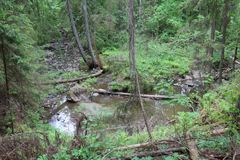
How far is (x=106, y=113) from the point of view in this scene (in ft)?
30.6

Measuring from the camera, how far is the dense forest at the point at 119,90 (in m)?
4.97

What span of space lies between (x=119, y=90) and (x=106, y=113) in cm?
336

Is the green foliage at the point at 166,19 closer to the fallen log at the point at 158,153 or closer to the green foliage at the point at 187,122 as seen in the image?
the green foliage at the point at 187,122

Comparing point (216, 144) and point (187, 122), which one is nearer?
point (216, 144)

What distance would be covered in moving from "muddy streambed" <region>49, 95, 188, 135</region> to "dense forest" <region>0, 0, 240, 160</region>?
1.5 inches

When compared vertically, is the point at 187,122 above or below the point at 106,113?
above

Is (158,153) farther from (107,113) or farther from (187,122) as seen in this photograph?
(107,113)

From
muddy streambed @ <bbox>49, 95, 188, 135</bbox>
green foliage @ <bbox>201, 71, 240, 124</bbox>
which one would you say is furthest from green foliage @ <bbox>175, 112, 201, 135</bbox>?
muddy streambed @ <bbox>49, 95, 188, 135</bbox>

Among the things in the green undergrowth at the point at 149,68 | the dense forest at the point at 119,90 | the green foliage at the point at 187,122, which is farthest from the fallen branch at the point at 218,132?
the green undergrowth at the point at 149,68

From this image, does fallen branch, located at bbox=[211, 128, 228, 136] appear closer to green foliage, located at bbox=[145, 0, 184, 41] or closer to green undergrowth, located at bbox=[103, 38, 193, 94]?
green undergrowth, located at bbox=[103, 38, 193, 94]

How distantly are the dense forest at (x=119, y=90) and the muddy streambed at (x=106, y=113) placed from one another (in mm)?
39

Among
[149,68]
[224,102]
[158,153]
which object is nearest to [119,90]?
[149,68]

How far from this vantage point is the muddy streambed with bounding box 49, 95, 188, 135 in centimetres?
842

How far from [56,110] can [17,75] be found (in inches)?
140
